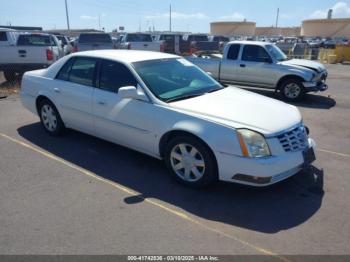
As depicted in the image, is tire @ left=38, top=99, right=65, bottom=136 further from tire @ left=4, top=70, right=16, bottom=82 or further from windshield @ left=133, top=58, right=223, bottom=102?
tire @ left=4, top=70, right=16, bottom=82

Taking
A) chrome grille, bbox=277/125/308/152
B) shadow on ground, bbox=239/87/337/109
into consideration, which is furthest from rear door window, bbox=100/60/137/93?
shadow on ground, bbox=239/87/337/109

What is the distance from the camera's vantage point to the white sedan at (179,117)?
371 cm

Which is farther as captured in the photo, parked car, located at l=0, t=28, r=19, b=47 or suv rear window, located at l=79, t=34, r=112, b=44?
suv rear window, located at l=79, t=34, r=112, b=44

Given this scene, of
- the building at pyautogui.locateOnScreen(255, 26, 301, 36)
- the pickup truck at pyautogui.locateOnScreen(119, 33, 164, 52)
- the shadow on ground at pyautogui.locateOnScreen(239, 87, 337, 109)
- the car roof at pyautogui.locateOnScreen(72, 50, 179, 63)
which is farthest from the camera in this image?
the building at pyautogui.locateOnScreen(255, 26, 301, 36)

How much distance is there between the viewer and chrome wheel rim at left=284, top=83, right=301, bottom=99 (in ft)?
31.5

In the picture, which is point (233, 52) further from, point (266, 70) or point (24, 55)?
point (24, 55)

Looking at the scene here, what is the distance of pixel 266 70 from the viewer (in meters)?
9.93

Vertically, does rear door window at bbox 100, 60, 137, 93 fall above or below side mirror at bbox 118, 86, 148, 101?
above

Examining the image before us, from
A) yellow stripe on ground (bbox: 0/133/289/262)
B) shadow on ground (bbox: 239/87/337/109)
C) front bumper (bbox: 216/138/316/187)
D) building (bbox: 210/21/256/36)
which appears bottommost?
shadow on ground (bbox: 239/87/337/109)

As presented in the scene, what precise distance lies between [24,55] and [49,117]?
22.4ft

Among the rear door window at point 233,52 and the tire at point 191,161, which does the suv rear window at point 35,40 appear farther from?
the tire at point 191,161

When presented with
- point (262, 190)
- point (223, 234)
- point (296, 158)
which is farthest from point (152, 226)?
point (296, 158)

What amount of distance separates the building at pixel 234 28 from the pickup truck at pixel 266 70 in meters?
97.6

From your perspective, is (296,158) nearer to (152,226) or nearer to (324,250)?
(324,250)
